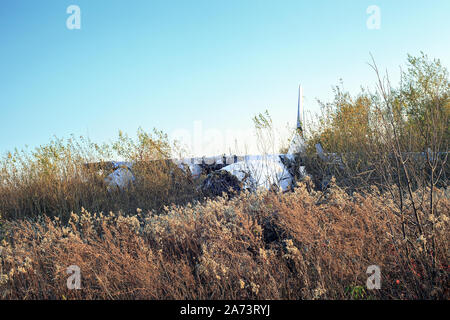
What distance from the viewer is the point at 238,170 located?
7.20 metres

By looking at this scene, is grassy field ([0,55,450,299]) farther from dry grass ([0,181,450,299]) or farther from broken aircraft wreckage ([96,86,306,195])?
broken aircraft wreckage ([96,86,306,195])

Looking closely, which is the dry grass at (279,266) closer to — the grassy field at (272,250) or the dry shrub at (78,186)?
the grassy field at (272,250)

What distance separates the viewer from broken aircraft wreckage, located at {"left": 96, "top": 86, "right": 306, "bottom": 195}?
692 centimetres

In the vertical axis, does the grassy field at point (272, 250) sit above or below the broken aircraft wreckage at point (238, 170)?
below

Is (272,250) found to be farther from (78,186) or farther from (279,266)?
(78,186)

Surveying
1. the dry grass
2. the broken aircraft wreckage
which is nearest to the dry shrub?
the broken aircraft wreckage

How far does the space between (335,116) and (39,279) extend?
767cm

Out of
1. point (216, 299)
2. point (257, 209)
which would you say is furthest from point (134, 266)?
point (257, 209)

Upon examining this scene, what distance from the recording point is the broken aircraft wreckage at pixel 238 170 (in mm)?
6918

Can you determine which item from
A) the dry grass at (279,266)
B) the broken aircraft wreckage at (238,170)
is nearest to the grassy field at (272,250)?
the dry grass at (279,266)

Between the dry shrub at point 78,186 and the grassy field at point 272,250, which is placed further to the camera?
the dry shrub at point 78,186

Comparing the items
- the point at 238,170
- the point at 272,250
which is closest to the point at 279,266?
the point at 272,250

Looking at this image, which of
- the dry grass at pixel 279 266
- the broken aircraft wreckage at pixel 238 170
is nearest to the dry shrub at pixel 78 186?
the broken aircraft wreckage at pixel 238 170

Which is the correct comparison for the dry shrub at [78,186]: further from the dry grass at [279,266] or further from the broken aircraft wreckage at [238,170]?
the dry grass at [279,266]
